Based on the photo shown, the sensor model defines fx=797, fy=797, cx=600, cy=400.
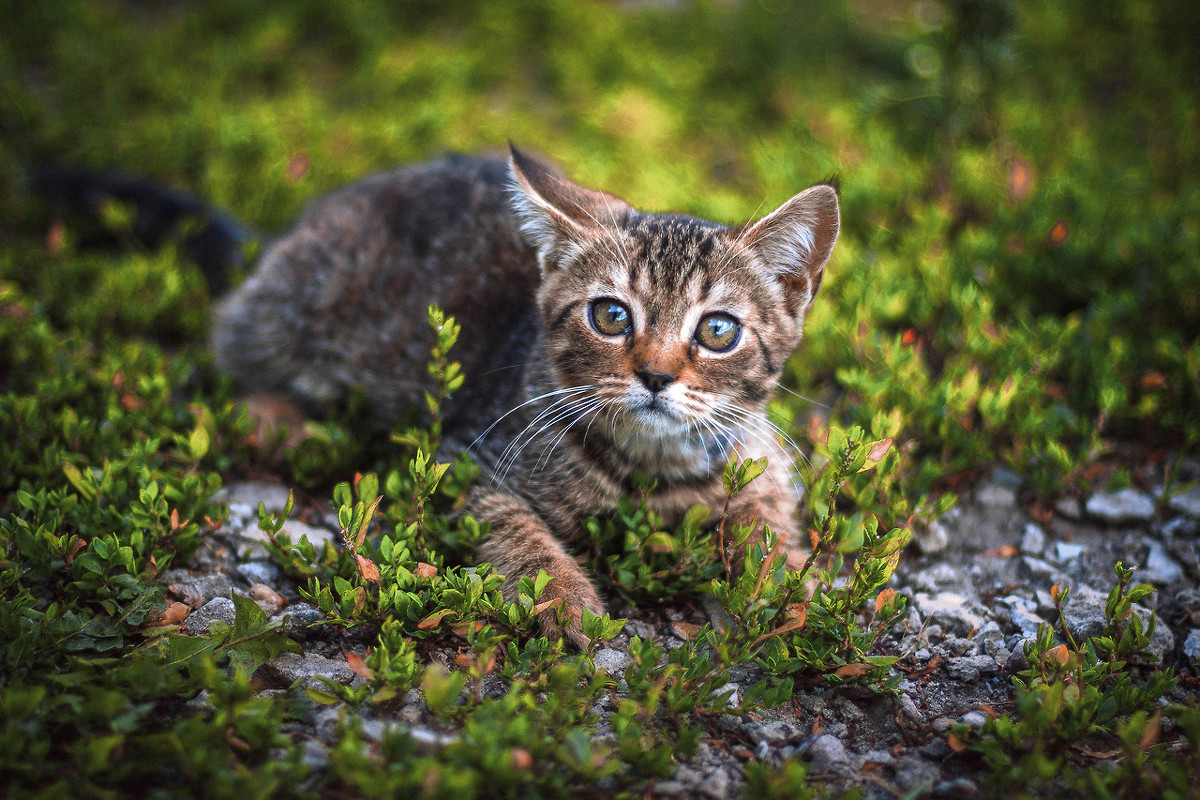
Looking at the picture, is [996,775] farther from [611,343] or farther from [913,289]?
[913,289]

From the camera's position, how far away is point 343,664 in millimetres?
2469

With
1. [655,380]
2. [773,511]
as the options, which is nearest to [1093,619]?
[773,511]

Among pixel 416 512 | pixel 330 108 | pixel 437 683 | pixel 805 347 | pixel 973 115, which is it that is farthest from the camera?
pixel 330 108

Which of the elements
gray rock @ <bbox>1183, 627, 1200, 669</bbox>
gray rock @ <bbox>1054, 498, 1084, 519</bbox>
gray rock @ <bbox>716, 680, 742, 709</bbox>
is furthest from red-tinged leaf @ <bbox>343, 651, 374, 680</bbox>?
gray rock @ <bbox>1054, 498, 1084, 519</bbox>

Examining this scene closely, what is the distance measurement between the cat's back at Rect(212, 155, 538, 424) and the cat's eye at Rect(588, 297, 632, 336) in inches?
25.9

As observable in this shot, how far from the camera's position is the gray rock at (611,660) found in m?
2.55

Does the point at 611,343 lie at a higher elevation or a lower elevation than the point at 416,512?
higher

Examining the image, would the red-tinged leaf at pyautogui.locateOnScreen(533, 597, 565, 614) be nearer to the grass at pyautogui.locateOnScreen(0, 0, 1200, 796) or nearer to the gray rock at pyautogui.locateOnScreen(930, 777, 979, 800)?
the grass at pyautogui.locateOnScreen(0, 0, 1200, 796)

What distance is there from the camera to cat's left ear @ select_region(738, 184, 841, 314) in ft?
9.05

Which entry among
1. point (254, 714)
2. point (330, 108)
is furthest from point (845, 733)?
point (330, 108)

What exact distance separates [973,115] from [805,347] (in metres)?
2.45

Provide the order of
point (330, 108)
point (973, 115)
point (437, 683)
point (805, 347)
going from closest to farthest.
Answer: point (437, 683), point (805, 347), point (973, 115), point (330, 108)

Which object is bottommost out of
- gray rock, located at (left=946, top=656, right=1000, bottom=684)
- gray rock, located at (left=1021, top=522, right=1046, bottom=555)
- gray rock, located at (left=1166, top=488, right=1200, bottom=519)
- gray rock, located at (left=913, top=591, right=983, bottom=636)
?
gray rock, located at (left=946, top=656, right=1000, bottom=684)

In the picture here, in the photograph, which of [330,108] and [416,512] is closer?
[416,512]
